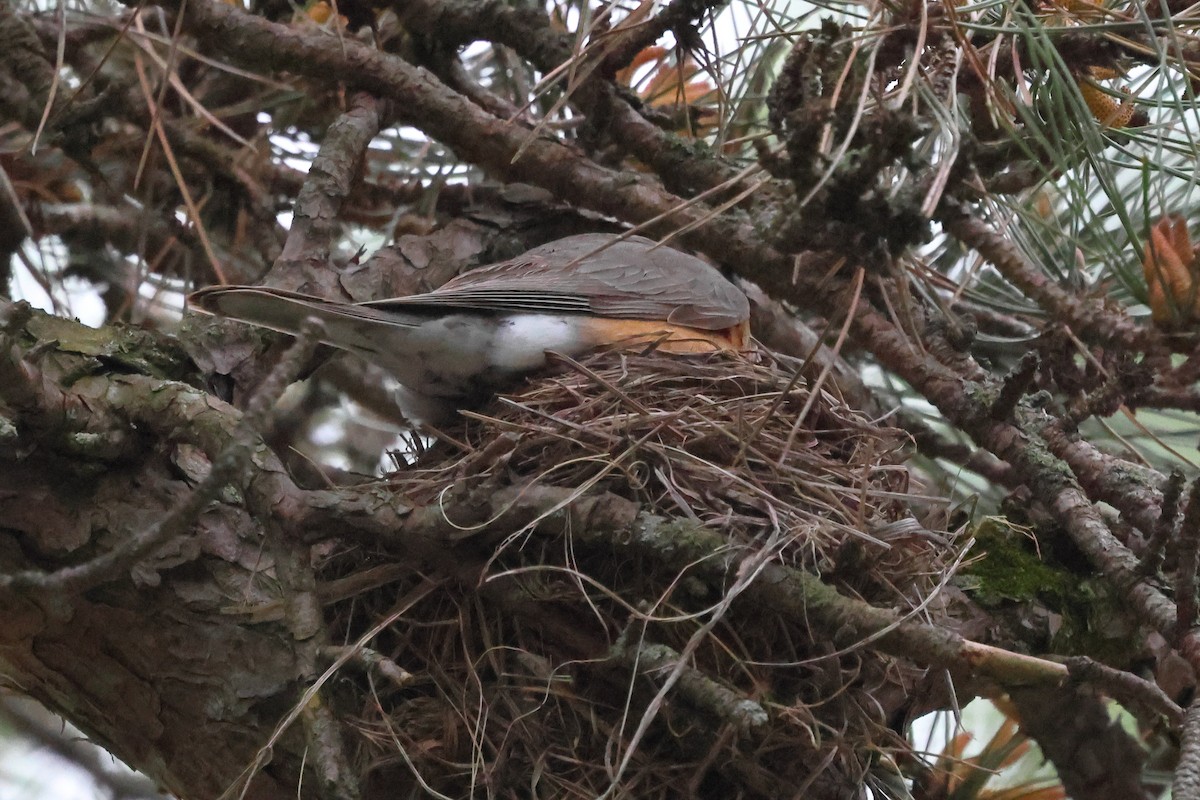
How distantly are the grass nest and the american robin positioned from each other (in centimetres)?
36

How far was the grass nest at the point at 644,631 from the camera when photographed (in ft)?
5.67

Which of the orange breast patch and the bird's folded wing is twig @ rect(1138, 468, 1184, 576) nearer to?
the orange breast patch

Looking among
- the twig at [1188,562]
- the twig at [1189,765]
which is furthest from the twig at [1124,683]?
the twig at [1188,562]

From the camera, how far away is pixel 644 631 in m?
1.67

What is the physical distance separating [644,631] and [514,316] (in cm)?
90

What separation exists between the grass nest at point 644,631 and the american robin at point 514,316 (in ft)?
1.19

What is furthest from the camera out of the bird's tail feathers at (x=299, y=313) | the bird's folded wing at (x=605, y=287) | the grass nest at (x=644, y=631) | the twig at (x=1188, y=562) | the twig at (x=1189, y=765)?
the bird's folded wing at (x=605, y=287)

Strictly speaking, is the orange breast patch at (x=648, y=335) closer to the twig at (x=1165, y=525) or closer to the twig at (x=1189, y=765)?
the twig at (x=1165, y=525)

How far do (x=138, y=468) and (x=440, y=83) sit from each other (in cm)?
124

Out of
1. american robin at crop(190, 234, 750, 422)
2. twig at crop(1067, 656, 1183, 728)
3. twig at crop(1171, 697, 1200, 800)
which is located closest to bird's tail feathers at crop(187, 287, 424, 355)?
american robin at crop(190, 234, 750, 422)

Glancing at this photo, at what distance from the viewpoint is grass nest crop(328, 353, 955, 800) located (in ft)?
5.67

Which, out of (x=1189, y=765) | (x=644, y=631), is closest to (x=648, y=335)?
(x=644, y=631)

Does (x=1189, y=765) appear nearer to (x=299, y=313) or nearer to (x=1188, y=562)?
(x=1188, y=562)

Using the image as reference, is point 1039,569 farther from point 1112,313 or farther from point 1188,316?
point 1188,316
